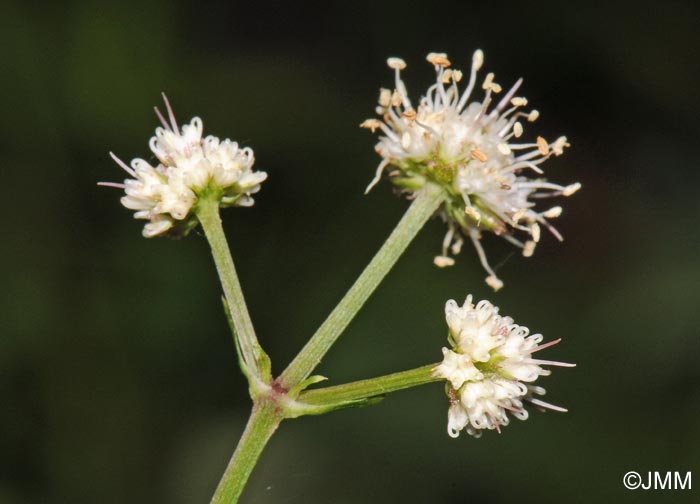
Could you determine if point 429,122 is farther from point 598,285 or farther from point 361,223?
point 598,285

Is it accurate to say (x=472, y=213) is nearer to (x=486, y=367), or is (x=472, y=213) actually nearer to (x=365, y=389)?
(x=486, y=367)

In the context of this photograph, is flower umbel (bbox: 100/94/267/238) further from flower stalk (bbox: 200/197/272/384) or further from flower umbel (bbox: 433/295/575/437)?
flower umbel (bbox: 433/295/575/437)

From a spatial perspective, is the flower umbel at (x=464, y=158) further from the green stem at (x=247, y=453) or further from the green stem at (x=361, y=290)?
the green stem at (x=247, y=453)

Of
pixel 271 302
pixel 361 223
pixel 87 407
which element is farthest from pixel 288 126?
pixel 87 407

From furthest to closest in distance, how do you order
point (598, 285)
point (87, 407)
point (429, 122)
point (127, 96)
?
point (598, 285) < point (127, 96) < point (87, 407) < point (429, 122)

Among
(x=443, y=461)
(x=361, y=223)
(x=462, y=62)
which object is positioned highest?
(x=462, y=62)

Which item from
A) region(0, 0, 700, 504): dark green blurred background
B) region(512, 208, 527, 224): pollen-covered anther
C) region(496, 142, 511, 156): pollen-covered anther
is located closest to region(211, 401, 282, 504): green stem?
region(512, 208, 527, 224): pollen-covered anther

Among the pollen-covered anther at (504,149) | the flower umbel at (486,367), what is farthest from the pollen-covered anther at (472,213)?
the flower umbel at (486,367)
